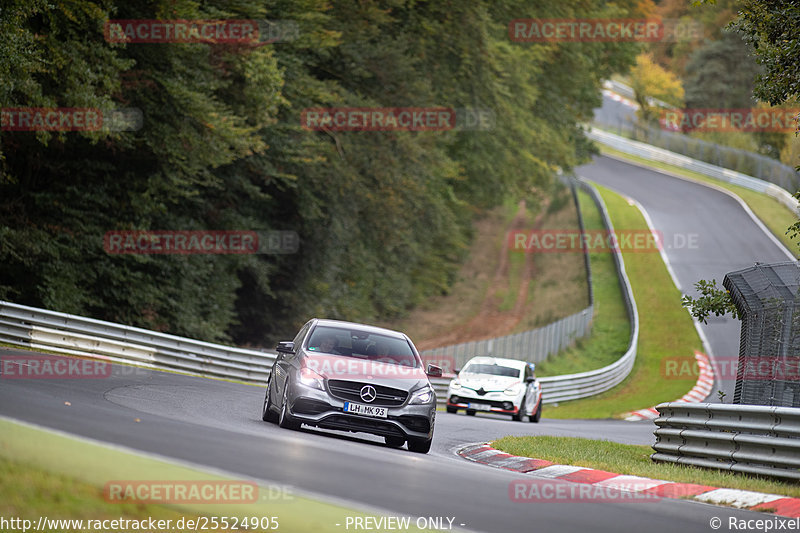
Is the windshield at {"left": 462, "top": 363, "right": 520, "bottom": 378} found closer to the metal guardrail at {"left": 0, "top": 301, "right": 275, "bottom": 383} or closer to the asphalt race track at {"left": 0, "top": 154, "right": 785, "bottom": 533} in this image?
the metal guardrail at {"left": 0, "top": 301, "right": 275, "bottom": 383}

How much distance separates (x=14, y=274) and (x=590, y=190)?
5106 cm

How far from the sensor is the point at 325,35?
29.3m

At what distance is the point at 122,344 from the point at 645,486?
49.1 feet

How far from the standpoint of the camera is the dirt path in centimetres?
5072

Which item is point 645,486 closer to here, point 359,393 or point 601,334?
point 359,393

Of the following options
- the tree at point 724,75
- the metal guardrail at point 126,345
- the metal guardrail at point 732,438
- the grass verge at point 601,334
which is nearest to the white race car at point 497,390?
the metal guardrail at point 126,345

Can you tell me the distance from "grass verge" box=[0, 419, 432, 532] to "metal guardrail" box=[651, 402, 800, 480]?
768 centimetres

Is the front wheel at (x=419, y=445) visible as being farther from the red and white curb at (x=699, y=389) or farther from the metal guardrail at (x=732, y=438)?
the red and white curb at (x=699, y=389)

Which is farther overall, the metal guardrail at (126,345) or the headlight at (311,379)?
the metal guardrail at (126,345)

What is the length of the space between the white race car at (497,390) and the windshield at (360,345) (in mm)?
11096

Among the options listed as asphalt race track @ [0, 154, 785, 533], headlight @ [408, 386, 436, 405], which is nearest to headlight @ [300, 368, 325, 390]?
asphalt race track @ [0, 154, 785, 533]

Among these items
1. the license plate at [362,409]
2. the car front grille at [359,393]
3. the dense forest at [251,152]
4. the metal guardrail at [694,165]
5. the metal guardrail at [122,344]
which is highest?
the metal guardrail at [694,165]

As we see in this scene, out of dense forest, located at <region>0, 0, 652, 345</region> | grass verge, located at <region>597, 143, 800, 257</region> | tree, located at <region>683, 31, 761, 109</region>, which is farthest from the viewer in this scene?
tree, located at <region>683, 31, 761, 109</region>

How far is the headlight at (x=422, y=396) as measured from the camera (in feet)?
46.1
